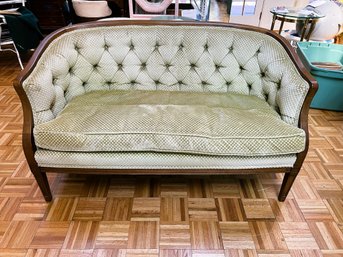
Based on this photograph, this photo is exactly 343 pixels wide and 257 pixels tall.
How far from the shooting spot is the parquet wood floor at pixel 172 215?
1.17 metres

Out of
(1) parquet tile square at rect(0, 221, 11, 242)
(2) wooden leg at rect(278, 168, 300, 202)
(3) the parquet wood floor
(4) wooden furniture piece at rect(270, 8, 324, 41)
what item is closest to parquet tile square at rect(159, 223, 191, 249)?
(3) the parquet wood floor

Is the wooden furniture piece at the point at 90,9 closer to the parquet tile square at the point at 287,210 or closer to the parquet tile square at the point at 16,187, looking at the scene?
the parquet tile square at the point at 16,187

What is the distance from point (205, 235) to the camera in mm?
1224

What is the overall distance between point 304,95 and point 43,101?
1177 mm

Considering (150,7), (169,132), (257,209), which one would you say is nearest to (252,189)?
(257,209)

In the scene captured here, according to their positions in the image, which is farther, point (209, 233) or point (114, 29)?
point (114, 29)

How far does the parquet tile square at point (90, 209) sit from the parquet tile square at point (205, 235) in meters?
0.45

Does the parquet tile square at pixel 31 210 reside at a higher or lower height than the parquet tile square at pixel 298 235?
lower

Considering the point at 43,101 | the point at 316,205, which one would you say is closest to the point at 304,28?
the point at 316,205

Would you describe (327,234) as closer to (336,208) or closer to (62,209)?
(336,208)

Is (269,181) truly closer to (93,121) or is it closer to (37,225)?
(93,121)

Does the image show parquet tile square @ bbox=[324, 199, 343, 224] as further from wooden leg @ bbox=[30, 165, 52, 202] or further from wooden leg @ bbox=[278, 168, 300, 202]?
wooden leg @ bbox=[30, 165, 52, 202]

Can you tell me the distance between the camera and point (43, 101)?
4.04 ft

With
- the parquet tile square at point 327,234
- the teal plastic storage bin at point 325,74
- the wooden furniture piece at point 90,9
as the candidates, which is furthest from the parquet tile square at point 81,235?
the wooden furniture piece at point 90,9
